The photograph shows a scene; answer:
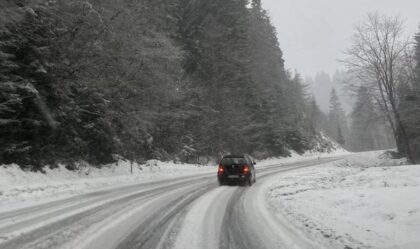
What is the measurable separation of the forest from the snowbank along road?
20.2 ft

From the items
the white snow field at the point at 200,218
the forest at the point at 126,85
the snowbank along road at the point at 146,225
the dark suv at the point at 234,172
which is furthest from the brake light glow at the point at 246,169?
the forest at the point at 126,85

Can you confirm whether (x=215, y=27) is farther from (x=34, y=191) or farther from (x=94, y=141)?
(x=34, y=191)

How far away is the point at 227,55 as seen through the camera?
42781 mm

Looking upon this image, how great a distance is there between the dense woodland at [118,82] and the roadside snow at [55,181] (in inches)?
30.7

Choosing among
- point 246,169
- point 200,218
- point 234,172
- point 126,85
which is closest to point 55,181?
point 126,85

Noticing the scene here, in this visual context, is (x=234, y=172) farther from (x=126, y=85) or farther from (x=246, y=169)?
(x=126, y=85)

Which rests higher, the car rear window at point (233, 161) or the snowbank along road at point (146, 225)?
the car rear window at point (233, 161)

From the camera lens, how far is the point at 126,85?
22.7 metres

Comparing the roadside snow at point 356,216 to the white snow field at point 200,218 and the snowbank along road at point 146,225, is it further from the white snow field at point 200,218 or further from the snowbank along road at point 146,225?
the snowbank along road at point 146,225

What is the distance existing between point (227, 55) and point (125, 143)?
2099cm

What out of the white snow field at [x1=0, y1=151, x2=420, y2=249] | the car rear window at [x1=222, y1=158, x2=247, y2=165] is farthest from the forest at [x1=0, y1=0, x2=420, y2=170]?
the car rear window at [x1=222, y1=158, x2=247, y2=165]

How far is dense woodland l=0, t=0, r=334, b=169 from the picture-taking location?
54.0 ft

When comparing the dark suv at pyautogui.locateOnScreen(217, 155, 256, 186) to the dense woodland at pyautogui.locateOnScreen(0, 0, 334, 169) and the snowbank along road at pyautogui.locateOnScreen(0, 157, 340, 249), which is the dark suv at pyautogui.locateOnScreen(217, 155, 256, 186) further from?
the dense woodland at pyautogui.locateOnScreen(0, 0, 334, 169)

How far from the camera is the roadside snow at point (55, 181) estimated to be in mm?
12752
